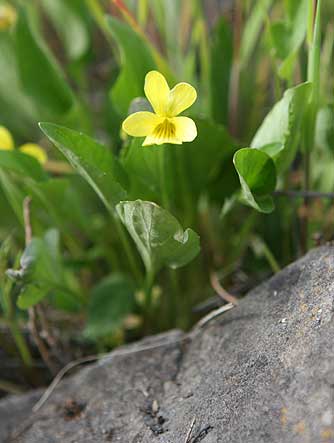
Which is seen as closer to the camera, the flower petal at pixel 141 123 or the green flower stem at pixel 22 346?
the flower petal at pixel 141 123

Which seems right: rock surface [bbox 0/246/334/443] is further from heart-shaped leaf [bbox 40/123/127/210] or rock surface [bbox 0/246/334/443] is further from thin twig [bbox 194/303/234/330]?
heart-shaped leaf [bbox 40/123/127/210]

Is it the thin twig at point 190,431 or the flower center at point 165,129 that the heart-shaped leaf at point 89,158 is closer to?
the flower center at point 165,129

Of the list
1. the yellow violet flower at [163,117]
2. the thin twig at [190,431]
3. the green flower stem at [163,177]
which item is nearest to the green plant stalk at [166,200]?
the green flower stem at [163,177]

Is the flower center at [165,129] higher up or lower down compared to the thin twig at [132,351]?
higher up

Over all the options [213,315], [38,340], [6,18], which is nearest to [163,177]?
[213,315]

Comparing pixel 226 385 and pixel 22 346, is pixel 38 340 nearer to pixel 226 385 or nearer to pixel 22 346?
pixel 22 346

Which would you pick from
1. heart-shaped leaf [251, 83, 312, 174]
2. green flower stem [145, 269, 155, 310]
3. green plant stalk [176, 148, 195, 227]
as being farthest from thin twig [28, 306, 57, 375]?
heart-shaped leaf [251, 83, 312, 174]

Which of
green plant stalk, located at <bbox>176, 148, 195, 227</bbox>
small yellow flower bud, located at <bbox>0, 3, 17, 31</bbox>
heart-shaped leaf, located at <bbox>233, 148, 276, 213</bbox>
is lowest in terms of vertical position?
green plant stalk, located at <bbox>176, 148, 195, 227</bbox>
